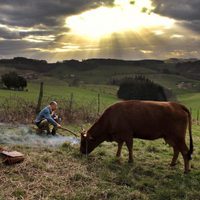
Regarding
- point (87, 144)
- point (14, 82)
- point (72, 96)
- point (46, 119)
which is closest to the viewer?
point (87, 144)

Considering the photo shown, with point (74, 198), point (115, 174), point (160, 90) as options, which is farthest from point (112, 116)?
point (160, 90)

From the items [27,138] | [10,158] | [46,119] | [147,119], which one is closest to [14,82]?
[46,119]

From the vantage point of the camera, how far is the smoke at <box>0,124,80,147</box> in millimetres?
13609

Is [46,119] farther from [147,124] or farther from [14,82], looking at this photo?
[14,82]

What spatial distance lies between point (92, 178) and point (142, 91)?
61725mm

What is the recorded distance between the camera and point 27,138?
47.1 ft

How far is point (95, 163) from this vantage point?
11227 millimetres

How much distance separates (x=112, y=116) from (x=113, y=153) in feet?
5.16

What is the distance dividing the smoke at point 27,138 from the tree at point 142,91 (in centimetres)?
5306

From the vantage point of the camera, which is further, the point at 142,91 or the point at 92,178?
the point at 142,91

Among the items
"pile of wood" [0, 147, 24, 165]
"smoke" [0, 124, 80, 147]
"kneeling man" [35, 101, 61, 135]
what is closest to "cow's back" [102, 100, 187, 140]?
"smoke" [0, 124, 80, 147]

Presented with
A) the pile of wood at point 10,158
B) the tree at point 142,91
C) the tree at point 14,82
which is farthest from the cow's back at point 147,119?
the tree at point 142,91

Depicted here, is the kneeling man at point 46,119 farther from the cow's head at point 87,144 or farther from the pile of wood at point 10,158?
the pile of wood at point 10,158

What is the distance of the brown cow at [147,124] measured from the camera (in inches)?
455
